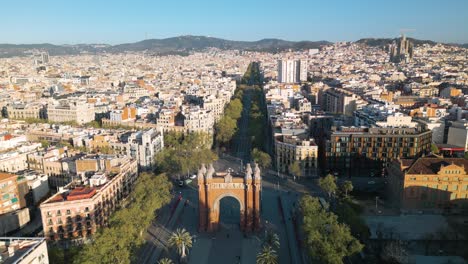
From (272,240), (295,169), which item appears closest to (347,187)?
(295,169)

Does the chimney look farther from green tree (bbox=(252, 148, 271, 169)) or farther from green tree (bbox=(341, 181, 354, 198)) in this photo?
green tree (bbox=(252, 148, 271, 169))

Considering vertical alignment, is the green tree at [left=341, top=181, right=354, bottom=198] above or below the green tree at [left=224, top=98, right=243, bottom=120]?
below

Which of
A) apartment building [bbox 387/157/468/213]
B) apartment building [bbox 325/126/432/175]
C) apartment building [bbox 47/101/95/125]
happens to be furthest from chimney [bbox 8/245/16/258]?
apartment building [bbox 47/101/95/125]

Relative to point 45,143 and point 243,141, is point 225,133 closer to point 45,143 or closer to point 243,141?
point 243,141

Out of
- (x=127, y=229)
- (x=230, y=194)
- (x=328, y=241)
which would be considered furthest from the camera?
(x=230, y=194)

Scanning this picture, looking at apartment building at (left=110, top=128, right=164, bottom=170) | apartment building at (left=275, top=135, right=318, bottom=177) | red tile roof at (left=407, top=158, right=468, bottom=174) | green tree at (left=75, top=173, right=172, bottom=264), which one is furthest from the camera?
apartment building at (left=110, top=128, right=164, bottom=170)

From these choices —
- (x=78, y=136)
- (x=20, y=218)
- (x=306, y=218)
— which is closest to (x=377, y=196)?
(x=306, y=218)

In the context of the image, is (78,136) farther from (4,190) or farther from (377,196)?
(377,196)
